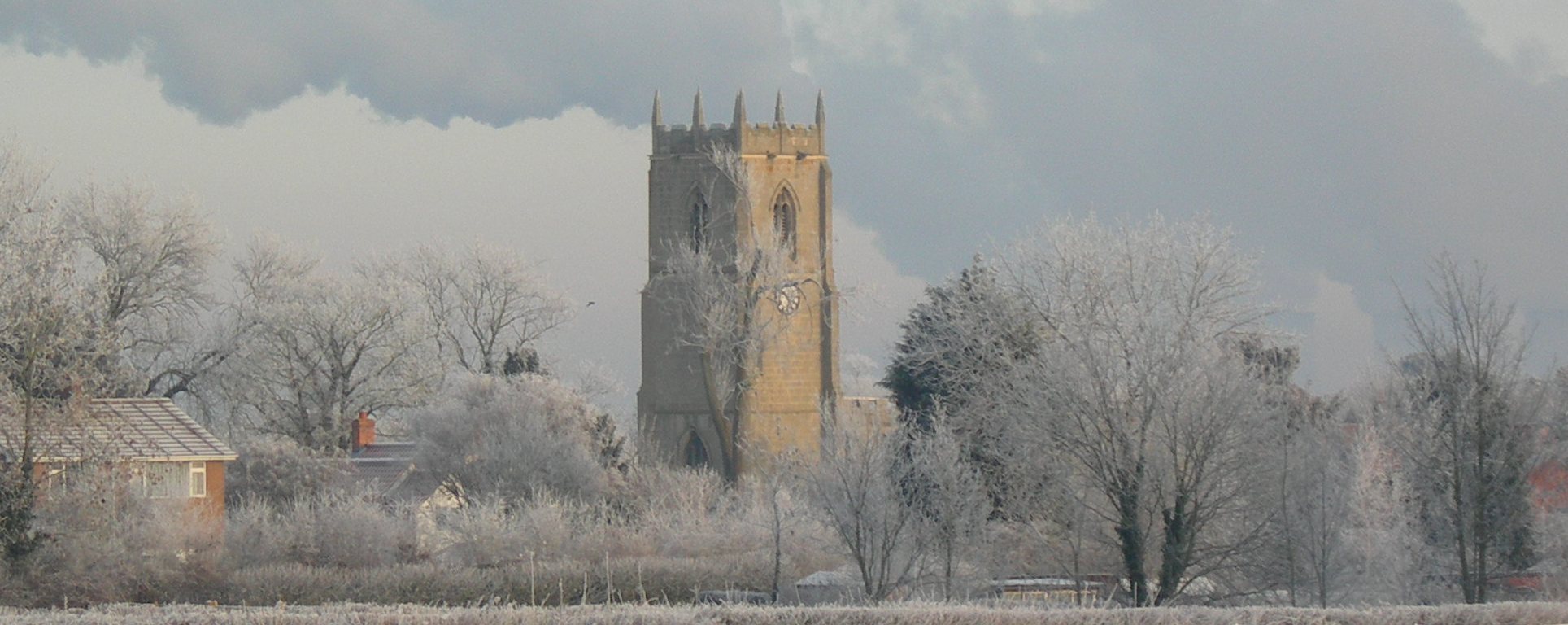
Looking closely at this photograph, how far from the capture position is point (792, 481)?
43781mm

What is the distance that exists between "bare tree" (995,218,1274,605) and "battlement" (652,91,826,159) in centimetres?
2411

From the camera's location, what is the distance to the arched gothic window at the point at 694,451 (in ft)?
169

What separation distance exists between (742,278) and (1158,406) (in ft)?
86.1

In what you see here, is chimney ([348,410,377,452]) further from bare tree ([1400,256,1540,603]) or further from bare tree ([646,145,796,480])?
bare tree ([1400,256,1540,603])

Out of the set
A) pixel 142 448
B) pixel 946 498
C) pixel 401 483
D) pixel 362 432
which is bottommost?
pixel 946 498

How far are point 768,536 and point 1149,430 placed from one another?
39.1ft

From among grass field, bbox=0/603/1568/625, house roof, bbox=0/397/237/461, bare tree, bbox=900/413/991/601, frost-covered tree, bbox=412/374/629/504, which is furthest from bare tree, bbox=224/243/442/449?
grass field, bbox=0/603/1568/625

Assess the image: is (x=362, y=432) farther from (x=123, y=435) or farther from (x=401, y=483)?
(x=123, y=435)

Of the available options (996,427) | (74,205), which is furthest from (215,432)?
(996,427)

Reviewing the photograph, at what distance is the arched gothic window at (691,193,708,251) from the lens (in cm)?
5191

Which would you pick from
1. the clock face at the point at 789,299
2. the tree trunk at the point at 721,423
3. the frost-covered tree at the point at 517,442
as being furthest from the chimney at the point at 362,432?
the clock face at the point at 789,299

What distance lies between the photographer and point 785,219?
172 ft

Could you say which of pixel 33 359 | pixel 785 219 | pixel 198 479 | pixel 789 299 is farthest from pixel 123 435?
pixel 785 219

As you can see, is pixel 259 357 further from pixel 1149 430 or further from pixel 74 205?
pixel 1149 430
